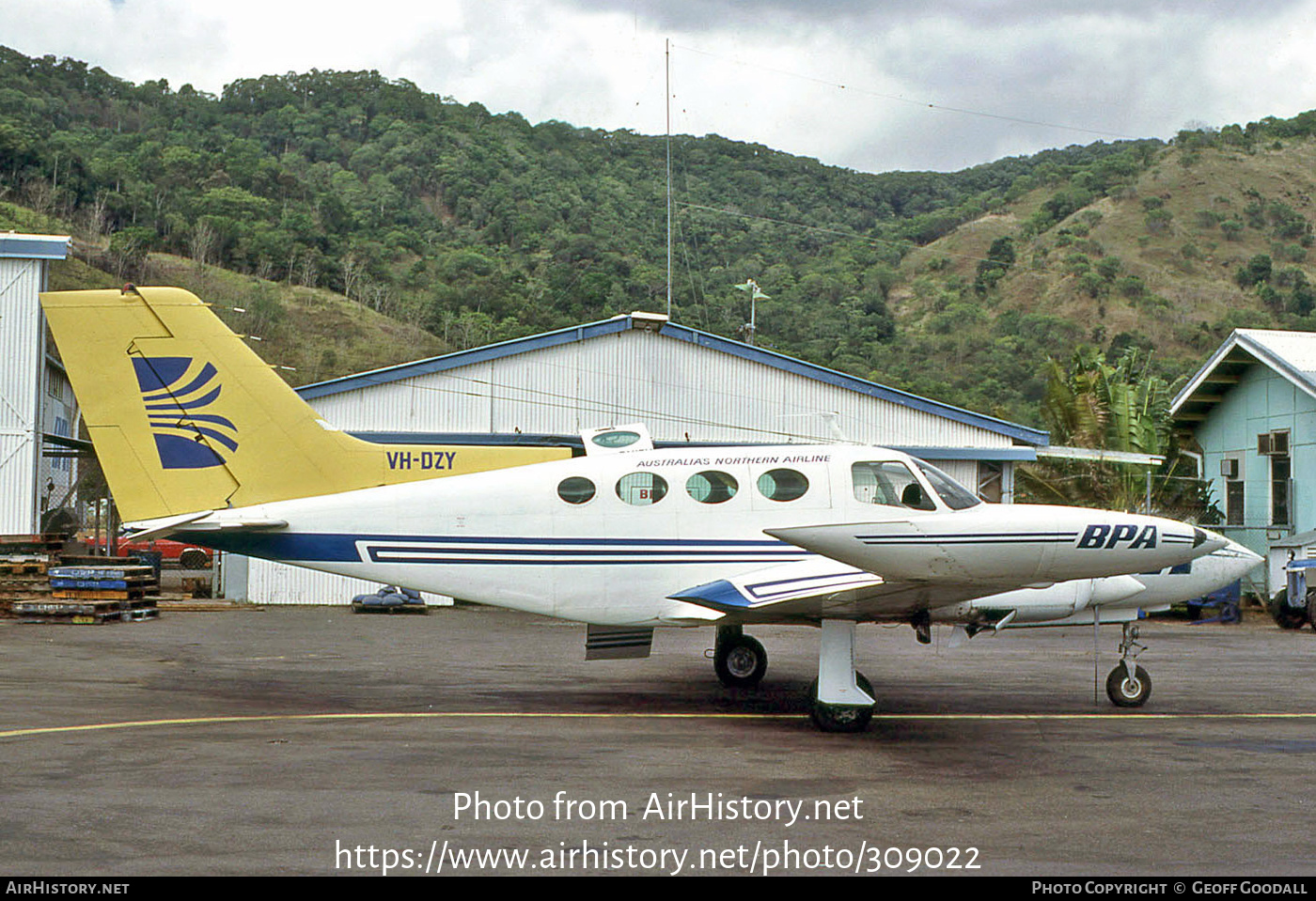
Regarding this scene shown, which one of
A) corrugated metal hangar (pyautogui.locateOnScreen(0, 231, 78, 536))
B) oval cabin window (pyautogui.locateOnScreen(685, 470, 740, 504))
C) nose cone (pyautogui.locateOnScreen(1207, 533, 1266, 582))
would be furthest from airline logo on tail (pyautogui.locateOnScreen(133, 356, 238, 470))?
corrugated metal hangar (pyautogui.locateOnScreen(0, 231, 78, 536))

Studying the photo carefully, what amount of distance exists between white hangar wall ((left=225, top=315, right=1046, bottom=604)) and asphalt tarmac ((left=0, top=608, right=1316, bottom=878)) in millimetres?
12220

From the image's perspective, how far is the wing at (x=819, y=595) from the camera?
10672 mm

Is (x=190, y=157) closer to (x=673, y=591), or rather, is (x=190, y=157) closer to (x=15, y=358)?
(x=15, y=358)

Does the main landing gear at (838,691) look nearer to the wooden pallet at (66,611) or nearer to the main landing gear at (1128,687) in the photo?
the main landing gear at (1128,687)

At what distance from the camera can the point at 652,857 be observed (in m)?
6.45

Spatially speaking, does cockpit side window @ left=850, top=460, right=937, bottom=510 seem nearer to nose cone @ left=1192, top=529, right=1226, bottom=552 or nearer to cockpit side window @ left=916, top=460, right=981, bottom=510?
cockpit side window @ left=916, top=460, right=981, bottom=510

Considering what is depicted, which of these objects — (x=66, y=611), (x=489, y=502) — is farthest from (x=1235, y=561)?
(x=66, y=611)

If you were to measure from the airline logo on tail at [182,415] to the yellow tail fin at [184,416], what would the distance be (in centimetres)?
1

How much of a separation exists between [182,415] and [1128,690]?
448 inches

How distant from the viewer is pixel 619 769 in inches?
351

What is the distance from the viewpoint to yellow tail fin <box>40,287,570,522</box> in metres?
12.5

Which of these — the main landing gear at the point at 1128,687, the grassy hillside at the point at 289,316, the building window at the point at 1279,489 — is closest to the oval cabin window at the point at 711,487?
the main landing gear at the point at 1128,687

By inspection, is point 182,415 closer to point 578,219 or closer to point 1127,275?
point 578,219

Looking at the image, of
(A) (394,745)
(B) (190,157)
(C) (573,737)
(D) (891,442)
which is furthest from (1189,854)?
(B) (190,157)
